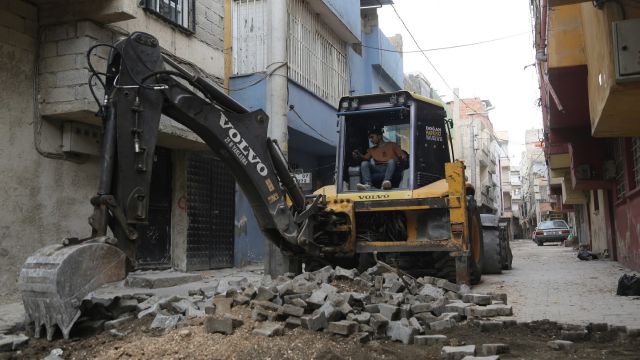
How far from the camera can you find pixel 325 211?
8.06 meters

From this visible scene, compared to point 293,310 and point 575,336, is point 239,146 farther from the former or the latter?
point 575,336

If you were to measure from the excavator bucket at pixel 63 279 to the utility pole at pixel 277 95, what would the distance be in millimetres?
3569

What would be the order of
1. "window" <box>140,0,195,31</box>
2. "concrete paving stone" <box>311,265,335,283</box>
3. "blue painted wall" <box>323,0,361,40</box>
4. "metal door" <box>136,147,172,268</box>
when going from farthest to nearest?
"blue painted wall" <box>323,0,361,40</box>
"metal door" <box>136,147,172,268</box>
"window" <box>140,0,195,31</box>
"concrete paving stone" <box>311,265,335,283</box>

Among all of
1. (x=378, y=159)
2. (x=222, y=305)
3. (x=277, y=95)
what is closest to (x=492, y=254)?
(x=378, y=159)

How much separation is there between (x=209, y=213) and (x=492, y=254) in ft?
20.0

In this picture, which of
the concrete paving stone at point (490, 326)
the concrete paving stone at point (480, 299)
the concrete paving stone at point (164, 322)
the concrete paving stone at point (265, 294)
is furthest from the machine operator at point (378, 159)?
the concrete paving stone at point (164, 322)

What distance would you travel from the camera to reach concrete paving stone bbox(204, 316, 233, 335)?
4852 millimetres

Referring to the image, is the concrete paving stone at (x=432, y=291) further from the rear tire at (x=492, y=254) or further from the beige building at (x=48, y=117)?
the beige building at (x=48, y=117)

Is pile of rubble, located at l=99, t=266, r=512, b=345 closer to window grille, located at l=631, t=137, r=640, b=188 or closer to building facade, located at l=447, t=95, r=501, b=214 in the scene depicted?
window grille, located at l=631, t=137, r=640, b=188

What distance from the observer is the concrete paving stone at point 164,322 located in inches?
203

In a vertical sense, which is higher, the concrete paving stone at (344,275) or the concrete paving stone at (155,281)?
the concrete paving stone at (344,275)

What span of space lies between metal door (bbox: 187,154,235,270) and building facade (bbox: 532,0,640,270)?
7.09 meters

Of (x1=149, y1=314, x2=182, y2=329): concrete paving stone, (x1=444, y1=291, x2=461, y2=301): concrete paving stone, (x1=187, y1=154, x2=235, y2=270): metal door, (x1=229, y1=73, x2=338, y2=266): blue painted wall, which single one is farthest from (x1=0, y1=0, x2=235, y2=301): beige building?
(x1=444, y1=291, x2=461, y2=301): concrete paving stone

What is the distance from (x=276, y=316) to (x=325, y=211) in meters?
2.94
